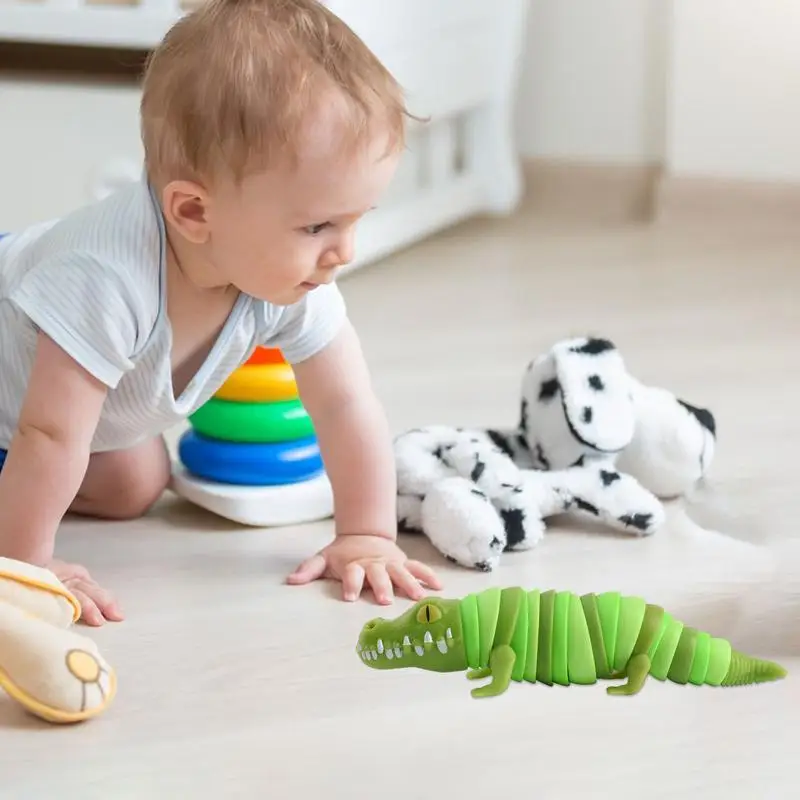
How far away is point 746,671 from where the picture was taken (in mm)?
756

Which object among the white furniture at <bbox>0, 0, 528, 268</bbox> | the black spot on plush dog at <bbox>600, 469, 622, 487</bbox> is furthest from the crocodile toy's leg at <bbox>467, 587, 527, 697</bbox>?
the white furniture at <bbox>0, 0, 528, 268</bbox>

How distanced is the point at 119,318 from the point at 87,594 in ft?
0.64

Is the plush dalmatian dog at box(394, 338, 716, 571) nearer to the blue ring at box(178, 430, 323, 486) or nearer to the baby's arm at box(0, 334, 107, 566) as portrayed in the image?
the blue ring at box(178, 430, 323, 486)

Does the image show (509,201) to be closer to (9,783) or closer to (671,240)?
(671,240)

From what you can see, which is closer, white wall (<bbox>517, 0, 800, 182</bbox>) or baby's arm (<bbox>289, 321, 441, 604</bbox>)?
baby's arm (<bbox>289, 321, 441, 604</bbox>)

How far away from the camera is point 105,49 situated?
1942 mm

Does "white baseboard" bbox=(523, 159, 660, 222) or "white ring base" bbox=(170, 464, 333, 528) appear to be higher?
"white ring base" bbox=(170, 464, 333, 528)

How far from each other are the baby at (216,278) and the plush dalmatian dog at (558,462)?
52mm

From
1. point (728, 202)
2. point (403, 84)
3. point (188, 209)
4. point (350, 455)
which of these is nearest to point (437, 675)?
point (350, 455)

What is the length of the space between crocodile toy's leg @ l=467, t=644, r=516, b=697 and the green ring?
404 mm

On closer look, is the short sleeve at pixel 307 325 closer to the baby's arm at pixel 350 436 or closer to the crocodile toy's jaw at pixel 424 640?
the baby's arm at pixel 350 436

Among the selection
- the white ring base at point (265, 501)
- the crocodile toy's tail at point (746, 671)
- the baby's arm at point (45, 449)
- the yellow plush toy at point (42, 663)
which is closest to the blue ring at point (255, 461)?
the white ring base at point (265, 501)

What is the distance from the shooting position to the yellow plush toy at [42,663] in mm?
745

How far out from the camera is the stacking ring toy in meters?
1.09
